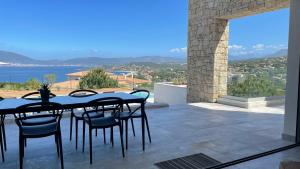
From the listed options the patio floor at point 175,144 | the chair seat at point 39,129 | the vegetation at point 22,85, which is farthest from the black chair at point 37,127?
the vegetation at point 22,85

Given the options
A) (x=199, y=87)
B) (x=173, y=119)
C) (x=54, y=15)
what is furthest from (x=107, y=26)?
(x=173, y=119)

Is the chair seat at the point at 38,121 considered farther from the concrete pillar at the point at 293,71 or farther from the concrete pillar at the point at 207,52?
the concrete pillar at the point at 207,52

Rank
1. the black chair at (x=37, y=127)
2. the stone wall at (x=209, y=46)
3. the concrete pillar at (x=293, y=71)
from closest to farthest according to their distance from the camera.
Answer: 1. the black chair at (x=37, y=127)
2. the concrete pillar at (x=293, y=71)
3. the stone wall at (x=209, y=46)

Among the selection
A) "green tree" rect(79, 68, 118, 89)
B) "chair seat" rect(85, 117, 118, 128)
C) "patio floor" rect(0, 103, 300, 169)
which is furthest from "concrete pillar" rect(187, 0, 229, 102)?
"chair seat" rect(85, 117, 118, 128)

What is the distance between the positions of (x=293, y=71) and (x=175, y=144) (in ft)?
6.31

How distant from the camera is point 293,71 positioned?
346 centimetres

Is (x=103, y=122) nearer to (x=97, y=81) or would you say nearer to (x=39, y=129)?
(x=39, y=129)

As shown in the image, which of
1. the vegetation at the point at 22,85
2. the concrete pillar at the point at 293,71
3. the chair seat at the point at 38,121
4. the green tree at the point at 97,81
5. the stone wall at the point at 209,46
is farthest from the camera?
the green tree at the point at 97,81

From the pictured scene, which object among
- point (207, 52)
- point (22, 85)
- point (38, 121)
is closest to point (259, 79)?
point (207, 52)

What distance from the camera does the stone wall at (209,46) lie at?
6.82 meters

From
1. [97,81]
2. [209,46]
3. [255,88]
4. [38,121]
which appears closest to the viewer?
[38,121]

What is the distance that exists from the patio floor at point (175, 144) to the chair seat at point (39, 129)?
41 centimetres

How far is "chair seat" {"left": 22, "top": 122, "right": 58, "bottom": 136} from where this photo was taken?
2.49 metres

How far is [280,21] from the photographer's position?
6.85m
